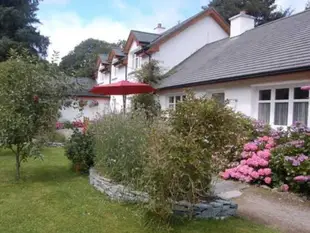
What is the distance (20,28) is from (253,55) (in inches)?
820

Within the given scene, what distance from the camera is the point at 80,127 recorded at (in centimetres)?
1052

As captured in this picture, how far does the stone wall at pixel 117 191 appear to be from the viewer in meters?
5.85

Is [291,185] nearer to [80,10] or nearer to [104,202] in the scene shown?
[104,202]

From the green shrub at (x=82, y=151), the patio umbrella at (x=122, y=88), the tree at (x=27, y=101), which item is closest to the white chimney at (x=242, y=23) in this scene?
the patio umbrella at (x=122, y=88)

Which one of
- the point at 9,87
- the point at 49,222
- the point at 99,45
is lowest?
the point at 49,222

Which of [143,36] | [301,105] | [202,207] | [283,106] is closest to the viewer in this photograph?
[202,207]

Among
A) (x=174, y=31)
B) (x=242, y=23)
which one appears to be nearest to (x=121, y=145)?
(x=242, y=23)

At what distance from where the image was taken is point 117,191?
642 centimetres

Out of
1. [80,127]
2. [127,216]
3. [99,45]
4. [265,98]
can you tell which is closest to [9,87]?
[80,127]

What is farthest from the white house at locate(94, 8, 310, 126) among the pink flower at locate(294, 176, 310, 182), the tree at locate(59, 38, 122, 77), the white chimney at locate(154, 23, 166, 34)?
the tree at locate(59, 38, 122, 77)

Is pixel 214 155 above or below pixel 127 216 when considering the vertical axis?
above

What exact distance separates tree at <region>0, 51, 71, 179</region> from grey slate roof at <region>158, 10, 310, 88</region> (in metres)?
6.97

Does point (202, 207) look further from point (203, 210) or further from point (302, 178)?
point (302, 178)

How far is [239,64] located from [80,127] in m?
7.20
